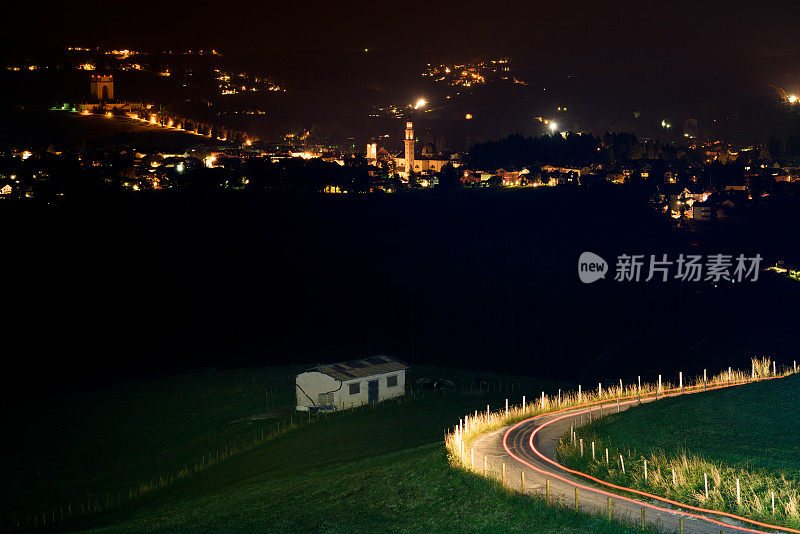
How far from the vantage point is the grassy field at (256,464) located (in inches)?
827

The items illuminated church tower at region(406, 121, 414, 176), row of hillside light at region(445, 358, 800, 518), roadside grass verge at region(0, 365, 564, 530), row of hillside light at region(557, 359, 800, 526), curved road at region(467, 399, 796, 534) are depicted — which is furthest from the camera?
illuminated church tower at region(406, 121, 414, 176)

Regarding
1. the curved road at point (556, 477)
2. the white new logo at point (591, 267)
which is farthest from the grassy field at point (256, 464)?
the white new logo at point (591, 267)

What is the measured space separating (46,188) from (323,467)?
94706 millimetres

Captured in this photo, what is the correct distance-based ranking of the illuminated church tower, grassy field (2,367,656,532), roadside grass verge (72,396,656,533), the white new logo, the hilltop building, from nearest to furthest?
roadside grass verge (72,396,656,533), grassy field (2,367,656,532), the hilltop building, the white new logo, the illuminated church tower

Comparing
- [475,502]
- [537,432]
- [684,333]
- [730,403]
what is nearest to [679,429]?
[730,403]

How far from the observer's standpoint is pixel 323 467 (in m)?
30.1

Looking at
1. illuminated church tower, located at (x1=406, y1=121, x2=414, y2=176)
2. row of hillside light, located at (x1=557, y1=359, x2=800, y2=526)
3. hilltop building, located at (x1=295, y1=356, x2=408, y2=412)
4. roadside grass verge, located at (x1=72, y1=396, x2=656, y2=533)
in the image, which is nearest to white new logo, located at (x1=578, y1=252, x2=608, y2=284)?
hilltop building, located at (x1=295, y1=356, x2=408, y2=412)

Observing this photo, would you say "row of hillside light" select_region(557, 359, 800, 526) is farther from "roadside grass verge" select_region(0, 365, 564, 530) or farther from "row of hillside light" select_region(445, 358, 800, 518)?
"roadside grass verge" select_region(0, 365, 564, 530)

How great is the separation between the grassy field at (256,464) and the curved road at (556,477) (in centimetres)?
112

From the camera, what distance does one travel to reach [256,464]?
33812 mm

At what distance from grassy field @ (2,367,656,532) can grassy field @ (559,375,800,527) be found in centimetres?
322

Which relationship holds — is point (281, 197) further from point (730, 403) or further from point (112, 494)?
point (730, 403)

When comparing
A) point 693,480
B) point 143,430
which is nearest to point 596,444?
point 693,480

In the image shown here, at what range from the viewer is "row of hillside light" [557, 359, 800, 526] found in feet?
60.1
